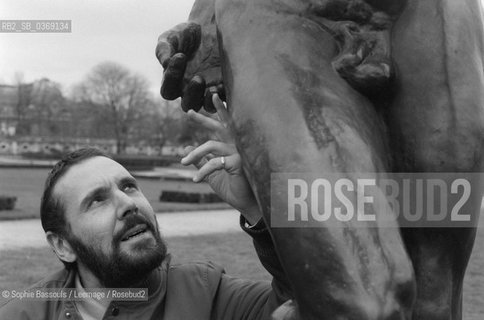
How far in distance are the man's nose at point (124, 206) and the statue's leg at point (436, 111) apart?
1.23 m

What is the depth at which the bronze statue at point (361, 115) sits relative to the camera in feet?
4.70

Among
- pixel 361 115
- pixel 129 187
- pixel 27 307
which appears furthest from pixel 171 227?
pixel 361 115

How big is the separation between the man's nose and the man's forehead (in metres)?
0.11

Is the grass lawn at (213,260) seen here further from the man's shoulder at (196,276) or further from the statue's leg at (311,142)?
the statue's leg at (311,142)

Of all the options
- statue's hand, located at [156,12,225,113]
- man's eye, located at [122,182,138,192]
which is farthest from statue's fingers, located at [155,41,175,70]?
man's eye, located at [122,182,138,192]

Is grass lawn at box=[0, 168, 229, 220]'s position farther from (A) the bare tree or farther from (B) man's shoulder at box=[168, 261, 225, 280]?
(A) the bare tree

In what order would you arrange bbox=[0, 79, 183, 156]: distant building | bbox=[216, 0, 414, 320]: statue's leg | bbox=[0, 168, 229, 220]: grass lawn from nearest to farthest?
bbox=[216, 0, 414, 320]: statue's leg
bbox=[0, 168, 229, 220]: grass lawn
bbox=[0, 79, 183, 156]: distant building

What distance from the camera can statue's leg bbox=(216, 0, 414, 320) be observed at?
1405 mm

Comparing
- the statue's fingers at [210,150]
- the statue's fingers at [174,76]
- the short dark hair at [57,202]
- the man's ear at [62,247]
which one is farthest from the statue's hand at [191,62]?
the man's ear at [62,247]

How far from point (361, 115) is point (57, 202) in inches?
63.1

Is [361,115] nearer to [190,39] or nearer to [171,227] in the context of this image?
[190,39]

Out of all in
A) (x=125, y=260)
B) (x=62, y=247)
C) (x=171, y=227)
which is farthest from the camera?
(x=171, y=227)

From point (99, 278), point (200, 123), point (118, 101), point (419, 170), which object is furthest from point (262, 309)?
point (118, 101)

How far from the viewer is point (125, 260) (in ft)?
8.36
